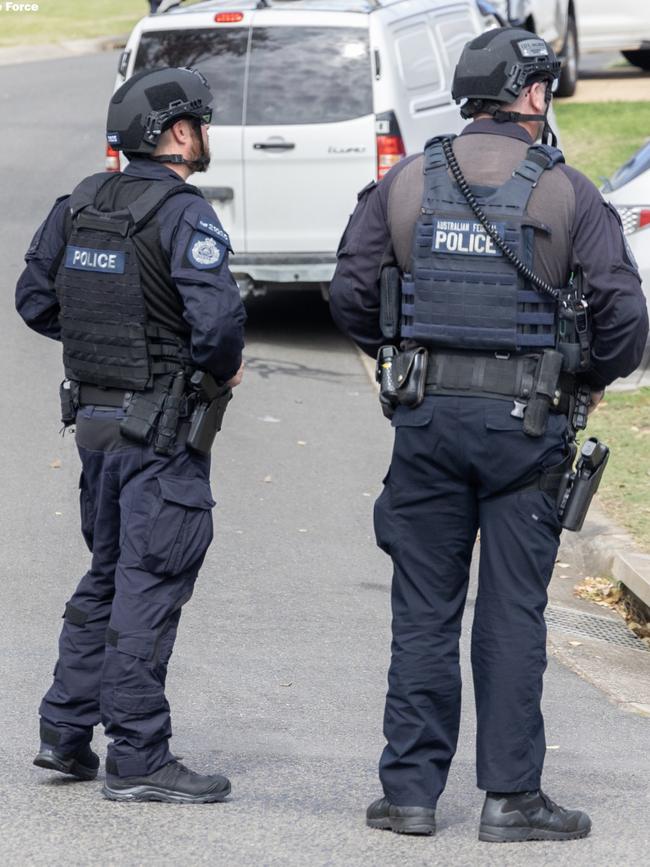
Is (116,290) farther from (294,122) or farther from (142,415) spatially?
(294,122)

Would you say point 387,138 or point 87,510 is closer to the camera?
point 87,510

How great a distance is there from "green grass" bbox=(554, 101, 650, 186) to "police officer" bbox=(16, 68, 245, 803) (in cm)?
1152

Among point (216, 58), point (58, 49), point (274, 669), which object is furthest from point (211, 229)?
point (58, 49)

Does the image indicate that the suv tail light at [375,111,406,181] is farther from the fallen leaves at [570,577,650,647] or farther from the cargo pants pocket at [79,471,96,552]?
the cargo pants pocket at [79,471,96,552]

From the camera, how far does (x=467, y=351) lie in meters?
4.15

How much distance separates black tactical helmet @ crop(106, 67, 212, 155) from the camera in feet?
14.3

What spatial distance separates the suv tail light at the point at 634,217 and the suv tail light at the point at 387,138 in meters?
1.59

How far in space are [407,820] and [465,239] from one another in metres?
1.55

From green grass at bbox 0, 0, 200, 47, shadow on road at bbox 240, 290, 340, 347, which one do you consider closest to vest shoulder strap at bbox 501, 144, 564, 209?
shadow on road at bbox 240, 290, 340, 347

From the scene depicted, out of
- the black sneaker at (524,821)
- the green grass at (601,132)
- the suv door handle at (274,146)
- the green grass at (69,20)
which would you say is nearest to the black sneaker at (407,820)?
the black sneaker at (524,821)

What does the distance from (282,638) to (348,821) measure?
1.91 metres

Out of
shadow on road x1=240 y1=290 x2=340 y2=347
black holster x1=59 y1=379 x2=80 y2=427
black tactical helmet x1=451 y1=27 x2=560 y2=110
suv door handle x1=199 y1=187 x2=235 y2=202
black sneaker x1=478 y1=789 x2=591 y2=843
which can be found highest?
black tactical helmet x1=451 y1=27 x2=560 y2=110

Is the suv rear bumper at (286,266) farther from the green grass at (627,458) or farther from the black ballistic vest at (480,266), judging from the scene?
the black ballistic vest at (480,266)

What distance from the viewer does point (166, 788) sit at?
14.3ft
